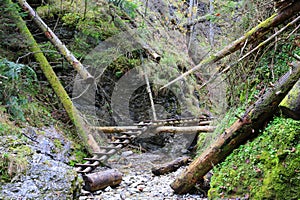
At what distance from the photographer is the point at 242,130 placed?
294 centimetres

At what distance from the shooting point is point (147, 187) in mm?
3992

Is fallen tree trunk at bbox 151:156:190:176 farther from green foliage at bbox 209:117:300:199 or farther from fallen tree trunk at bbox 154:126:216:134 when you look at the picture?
green foliage at bbox 209:117:300:199

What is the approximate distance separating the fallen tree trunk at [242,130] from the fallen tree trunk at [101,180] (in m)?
1.08

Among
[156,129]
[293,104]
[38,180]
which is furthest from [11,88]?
[293,104]

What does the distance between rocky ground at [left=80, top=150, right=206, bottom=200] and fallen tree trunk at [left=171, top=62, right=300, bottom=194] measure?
27 centimetres

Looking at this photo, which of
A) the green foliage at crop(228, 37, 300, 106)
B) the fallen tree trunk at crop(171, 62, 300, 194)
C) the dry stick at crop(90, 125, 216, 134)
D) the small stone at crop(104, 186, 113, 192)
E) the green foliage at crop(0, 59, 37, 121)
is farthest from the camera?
the dry stick at crop(90, 125, 216, 134)

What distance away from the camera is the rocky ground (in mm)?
3516

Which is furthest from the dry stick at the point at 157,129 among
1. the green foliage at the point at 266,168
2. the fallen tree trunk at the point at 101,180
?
the green foliage at the point at 266,168

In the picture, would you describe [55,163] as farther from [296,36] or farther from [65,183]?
[296,36]

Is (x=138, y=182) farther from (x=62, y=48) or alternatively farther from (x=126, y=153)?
(x=62, y=48)

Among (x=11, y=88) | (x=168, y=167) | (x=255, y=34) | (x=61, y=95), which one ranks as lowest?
(x=168, y=167)

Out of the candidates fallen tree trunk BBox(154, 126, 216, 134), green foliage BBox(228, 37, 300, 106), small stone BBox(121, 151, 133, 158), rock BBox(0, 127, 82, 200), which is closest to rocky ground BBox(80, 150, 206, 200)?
small stone BBox(121, 151, 133, 158)

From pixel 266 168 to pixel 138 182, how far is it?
2358 millimetres

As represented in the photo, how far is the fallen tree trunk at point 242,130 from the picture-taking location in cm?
272
